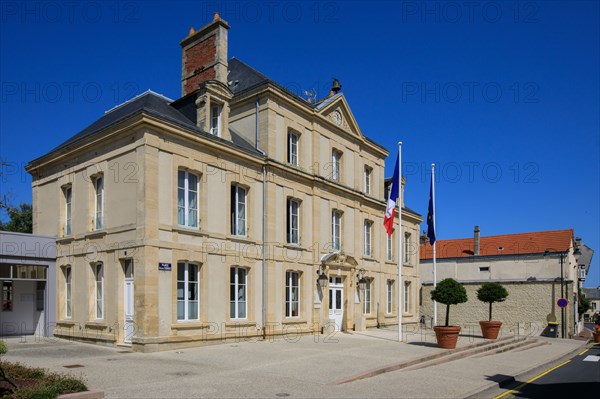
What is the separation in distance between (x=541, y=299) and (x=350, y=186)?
591 inches

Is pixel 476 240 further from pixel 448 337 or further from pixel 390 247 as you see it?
pixel 448 337

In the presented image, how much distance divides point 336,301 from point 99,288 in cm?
1056

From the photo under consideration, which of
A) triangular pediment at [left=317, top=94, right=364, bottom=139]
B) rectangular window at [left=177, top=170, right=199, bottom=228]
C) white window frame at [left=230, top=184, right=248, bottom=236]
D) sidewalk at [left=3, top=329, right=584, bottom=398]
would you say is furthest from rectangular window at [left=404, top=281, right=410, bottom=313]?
rectangular window at [left=177, top=170, right=199, bottom=228]

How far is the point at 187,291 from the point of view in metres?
16.4

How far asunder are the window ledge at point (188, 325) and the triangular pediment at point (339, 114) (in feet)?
35.7

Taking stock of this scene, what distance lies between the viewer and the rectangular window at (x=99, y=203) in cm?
1716

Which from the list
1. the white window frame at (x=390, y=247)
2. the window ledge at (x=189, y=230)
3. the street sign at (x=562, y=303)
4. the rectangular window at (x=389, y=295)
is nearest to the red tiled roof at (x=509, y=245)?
the street sign at (x=562, y=303)

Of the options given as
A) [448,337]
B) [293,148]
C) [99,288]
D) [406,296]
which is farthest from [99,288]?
[406,296]

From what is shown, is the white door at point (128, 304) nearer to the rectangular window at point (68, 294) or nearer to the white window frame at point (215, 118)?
the rectangular window at point (68, 294)

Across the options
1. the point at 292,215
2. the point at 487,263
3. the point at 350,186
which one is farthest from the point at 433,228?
the point at 487,263

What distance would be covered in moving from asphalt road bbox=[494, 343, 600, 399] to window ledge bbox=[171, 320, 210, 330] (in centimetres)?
928

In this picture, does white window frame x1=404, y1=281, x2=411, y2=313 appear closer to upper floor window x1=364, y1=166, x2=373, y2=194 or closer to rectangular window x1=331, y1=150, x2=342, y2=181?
upper floor window x1=364, y1=166, x2=373, y2=194

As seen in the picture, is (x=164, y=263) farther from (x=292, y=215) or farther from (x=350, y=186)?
(x=350, y=186)

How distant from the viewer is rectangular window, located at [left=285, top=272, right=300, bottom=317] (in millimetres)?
20641
